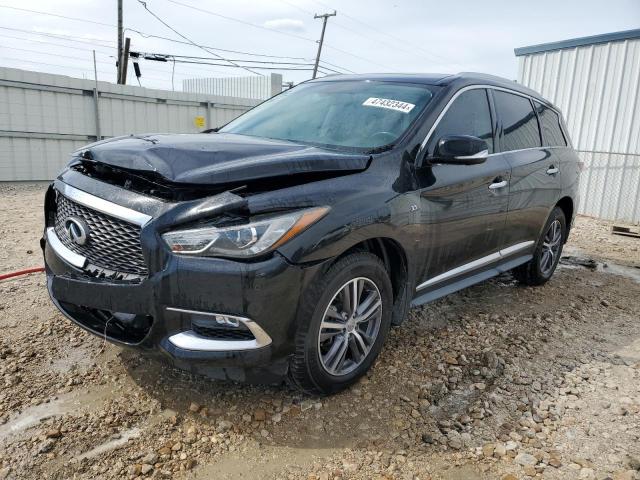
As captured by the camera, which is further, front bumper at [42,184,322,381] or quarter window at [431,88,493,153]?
quarter window at [431,88,493,153]

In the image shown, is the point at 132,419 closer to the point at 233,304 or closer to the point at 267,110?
the point at 233,304

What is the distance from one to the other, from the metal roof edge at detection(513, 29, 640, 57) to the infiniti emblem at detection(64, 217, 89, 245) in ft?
35.6

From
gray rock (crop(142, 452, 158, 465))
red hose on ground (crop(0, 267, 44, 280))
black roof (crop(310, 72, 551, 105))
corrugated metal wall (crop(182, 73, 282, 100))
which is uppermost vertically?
corrugated metal wall (crop(182, 73, 282, 100))

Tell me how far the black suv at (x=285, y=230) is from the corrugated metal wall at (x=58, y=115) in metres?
9.94

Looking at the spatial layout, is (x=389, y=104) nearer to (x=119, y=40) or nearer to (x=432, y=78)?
(x=432, y=78)

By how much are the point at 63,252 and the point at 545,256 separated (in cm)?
432

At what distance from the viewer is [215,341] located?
2426 mm

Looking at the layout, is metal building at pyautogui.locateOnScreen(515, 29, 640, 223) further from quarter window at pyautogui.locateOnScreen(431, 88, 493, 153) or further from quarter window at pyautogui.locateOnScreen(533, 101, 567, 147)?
quarter window at pyautogui.locateOnScreen(431, 88, 493, 153)

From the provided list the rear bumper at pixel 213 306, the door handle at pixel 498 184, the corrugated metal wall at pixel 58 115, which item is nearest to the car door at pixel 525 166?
the door handle at pixel 498 184

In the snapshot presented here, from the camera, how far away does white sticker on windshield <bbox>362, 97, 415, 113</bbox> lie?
136 inches

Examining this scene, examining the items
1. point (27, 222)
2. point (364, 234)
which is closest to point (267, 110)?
point (364, 234)

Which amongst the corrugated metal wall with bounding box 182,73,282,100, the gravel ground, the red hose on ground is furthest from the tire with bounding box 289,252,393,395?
the corrugated metal wall with bounding box 182,73,282,100

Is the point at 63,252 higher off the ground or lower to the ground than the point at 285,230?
lower

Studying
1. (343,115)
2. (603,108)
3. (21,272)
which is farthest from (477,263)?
(603,108)
